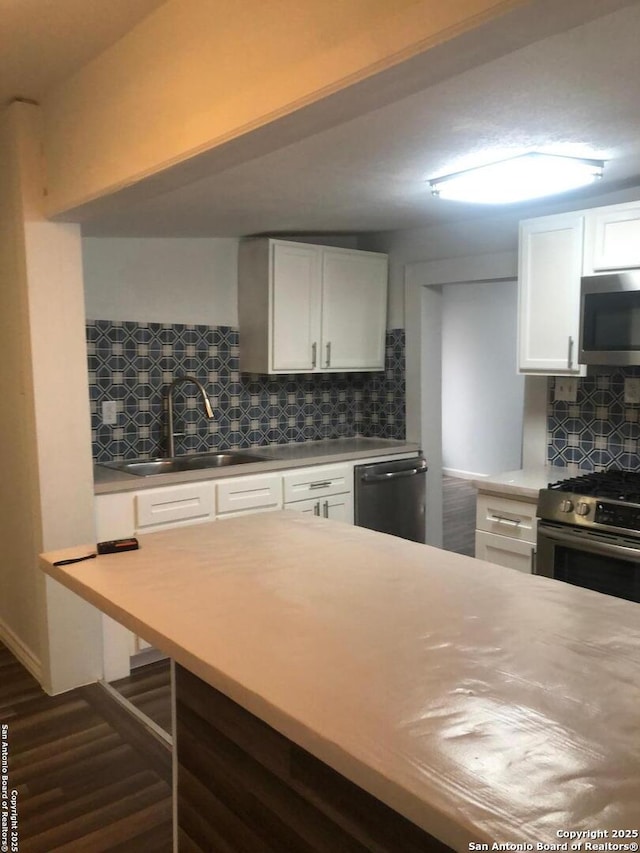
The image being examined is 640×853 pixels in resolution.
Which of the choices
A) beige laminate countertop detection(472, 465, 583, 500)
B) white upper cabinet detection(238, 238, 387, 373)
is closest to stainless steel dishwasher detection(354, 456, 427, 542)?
white upper cabinet detection(238, 238, 387, 373)

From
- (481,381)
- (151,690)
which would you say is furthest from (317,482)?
(481,381)

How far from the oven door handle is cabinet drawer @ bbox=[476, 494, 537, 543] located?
16 cm

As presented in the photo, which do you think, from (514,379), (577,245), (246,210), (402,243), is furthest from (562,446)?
(514,379)

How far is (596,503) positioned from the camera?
9.17 feet

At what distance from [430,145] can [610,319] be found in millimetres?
1163

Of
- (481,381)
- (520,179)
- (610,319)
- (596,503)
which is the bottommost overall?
(596,503)

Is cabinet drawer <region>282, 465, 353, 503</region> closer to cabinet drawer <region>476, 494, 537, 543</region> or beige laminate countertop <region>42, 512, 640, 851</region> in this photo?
cabinet drawer <region>476, 494, 537, 543</region>

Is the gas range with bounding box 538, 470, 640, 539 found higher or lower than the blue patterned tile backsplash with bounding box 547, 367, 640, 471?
lower

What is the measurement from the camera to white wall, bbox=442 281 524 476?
6957 millimetres

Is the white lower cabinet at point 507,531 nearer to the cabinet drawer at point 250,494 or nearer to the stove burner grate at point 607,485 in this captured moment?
the stove burner grate at point 607,485

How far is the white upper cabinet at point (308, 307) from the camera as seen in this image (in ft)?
12.9

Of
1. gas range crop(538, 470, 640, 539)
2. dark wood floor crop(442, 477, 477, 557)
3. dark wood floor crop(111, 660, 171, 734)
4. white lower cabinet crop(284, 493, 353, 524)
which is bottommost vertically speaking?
dark wood floor crop(111, 660, 171, 734)

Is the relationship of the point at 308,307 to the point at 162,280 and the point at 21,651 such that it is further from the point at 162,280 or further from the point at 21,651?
the point at 21,651

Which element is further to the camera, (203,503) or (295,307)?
(295,307)
